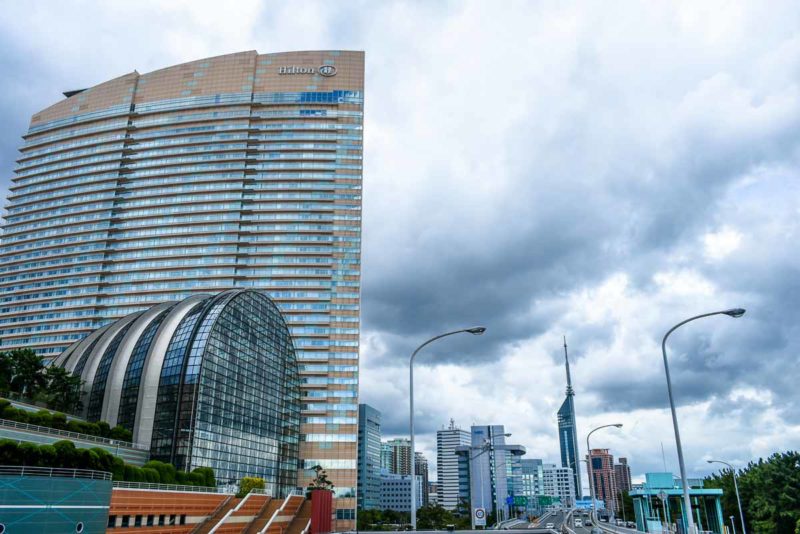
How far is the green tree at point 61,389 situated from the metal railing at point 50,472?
2093 inches

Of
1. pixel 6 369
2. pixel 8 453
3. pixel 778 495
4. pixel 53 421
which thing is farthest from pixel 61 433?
pixel 778 495

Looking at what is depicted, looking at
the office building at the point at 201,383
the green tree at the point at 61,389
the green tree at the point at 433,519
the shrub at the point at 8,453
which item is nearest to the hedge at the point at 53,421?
the office building at the point at 201,383

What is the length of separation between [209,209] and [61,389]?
68.1 m

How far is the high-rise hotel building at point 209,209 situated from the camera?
13775 centimetres

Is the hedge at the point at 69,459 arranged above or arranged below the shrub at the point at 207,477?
above

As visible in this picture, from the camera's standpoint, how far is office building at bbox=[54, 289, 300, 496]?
83.9 m

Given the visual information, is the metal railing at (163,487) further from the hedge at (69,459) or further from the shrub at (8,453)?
the shrub at (8,453)

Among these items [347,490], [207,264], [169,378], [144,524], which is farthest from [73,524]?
[207,264]

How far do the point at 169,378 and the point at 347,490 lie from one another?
185 feet

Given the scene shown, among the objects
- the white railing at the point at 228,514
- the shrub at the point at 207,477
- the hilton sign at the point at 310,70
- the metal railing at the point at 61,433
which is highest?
the hilton sign at the point at 310,70

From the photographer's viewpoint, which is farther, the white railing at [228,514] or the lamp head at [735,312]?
the white railing at [228,514]

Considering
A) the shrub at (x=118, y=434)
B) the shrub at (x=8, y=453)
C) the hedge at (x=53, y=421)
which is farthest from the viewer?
the shrub at (x=118, y=434)

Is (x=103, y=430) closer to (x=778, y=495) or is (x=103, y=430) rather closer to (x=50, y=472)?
(x=50, y=472)

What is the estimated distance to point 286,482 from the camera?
4555 inches
